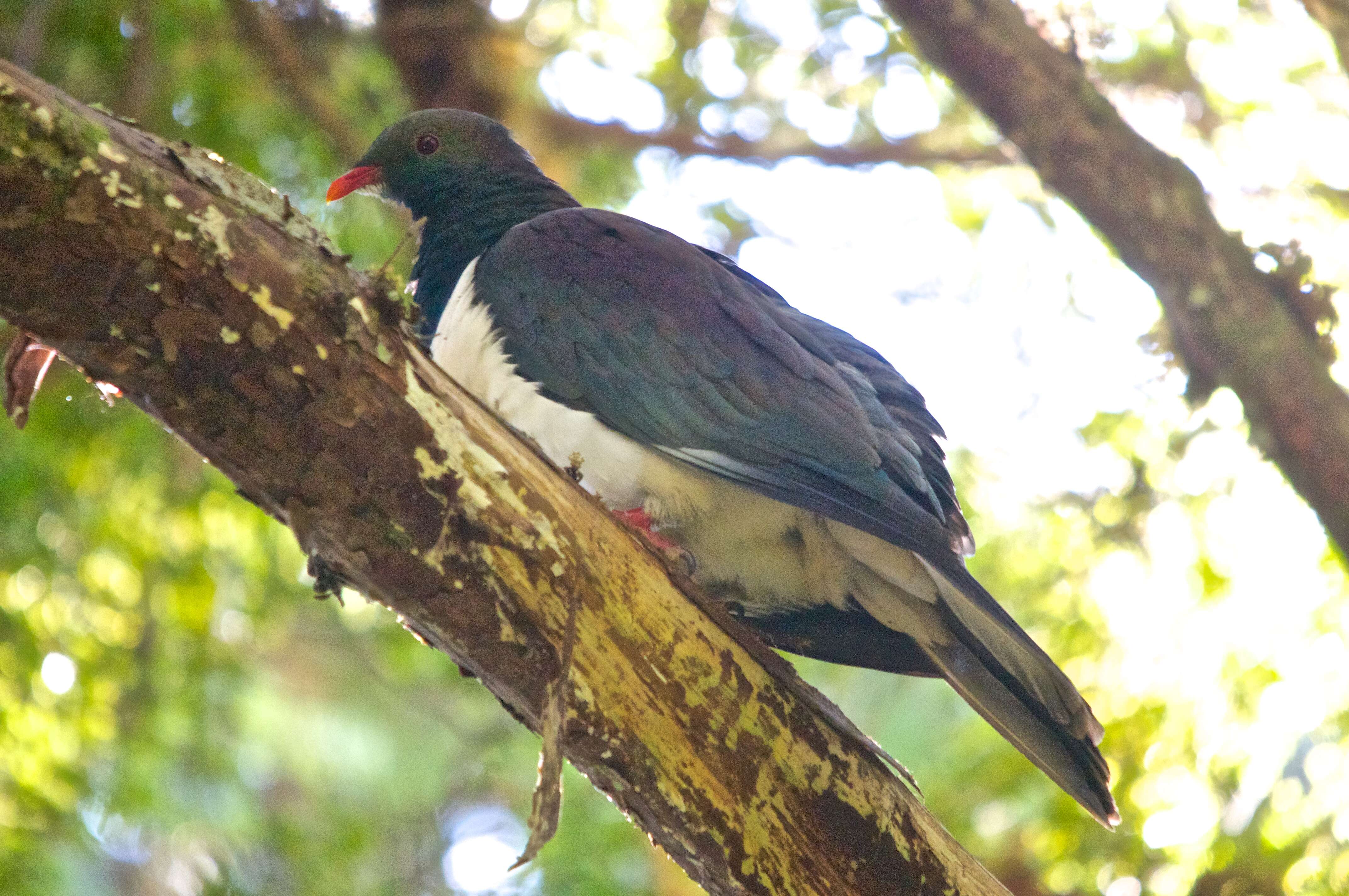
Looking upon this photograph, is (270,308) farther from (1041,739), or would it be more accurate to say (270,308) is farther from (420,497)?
(1041,739)

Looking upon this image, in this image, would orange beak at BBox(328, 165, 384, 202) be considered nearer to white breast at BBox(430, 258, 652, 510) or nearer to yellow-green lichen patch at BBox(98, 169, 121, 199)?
white breast at BBox(430, 258, 652, 510)

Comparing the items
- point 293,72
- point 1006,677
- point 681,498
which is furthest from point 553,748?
point 293,72

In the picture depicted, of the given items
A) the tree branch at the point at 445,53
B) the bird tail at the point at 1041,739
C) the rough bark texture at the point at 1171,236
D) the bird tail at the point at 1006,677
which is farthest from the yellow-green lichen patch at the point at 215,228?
the tree branch at the point at 445,53

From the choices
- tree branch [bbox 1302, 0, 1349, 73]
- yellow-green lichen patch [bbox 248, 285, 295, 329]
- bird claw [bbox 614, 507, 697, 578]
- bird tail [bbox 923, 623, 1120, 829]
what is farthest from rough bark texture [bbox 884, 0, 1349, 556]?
yellow-green lichen patch [bbox 248, 285, 295, 329]

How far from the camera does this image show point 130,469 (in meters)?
4.80

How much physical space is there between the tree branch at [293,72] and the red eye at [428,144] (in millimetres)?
1193

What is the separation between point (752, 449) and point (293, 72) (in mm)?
3264

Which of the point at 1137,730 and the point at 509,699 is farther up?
the point at 1137,730

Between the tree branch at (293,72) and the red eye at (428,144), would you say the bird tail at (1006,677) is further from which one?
the tree branch at (293,72)

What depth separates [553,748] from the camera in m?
2.11

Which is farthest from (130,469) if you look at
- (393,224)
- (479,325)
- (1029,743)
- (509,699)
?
(1029,743)

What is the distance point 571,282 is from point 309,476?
53.4 inches

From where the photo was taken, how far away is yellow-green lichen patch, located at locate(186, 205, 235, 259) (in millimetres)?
1852

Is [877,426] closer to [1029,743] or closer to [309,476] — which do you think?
[1029,743]
